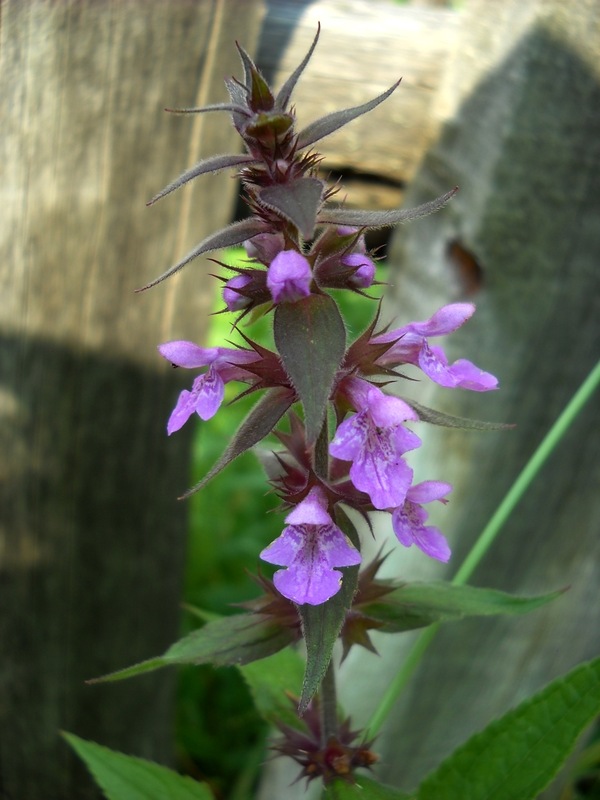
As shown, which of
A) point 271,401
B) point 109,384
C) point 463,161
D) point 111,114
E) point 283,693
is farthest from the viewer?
point 109,384

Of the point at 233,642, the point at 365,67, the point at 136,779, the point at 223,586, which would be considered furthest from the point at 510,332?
the point at 223,586

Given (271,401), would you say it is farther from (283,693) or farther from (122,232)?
(122,232)

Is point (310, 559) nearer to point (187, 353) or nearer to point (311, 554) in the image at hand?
point (311, 554)

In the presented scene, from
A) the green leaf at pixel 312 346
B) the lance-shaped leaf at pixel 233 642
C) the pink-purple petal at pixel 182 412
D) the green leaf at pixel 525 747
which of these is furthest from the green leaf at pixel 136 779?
the green leaf at pixel 312 346

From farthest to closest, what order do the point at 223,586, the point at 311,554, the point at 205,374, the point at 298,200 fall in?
the point at 223,586, the point at 205,374, the point at 311,554, the point at 298,200

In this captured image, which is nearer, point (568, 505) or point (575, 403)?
point (575, 403)

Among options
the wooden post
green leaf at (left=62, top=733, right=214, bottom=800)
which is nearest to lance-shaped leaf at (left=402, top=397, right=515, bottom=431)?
green leaf at (left=62, top=733, right=214, bottom=800)

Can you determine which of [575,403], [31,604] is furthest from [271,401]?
[31,604]
